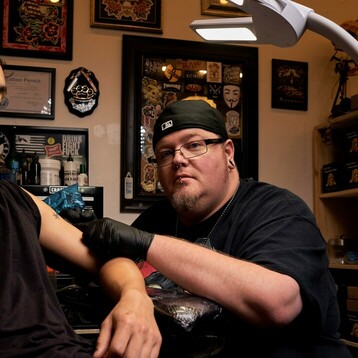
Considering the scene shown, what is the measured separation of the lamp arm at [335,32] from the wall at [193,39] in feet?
6.16

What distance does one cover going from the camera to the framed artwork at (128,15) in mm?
3240

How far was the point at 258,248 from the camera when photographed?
4.96ft

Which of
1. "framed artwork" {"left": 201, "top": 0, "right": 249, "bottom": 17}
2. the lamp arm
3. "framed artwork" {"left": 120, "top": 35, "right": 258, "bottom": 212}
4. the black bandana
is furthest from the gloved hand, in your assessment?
"framed artwork" {"left": 201, "top": 0, "right": 249, "bottom": 17}

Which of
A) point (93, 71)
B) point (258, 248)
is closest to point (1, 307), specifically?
point (258, 248)

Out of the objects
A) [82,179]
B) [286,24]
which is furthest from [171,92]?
[286,24]

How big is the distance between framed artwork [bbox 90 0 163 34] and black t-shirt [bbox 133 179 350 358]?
6.06 ft

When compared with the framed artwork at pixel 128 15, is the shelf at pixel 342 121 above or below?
below

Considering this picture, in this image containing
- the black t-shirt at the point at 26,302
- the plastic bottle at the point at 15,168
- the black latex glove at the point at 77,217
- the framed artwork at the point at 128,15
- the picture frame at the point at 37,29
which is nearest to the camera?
the black t-shirt at the point at 26,302

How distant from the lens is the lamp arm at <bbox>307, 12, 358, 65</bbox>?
150 cm

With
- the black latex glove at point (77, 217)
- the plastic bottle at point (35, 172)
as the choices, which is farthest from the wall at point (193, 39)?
the black latex glove at point (77, 217)

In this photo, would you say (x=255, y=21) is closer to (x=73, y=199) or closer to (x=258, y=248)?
(x=258, y=248)

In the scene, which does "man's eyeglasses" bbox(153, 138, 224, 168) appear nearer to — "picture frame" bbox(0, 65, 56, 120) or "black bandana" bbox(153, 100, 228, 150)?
"black bandana" bbox(153, 100, 228, 150)

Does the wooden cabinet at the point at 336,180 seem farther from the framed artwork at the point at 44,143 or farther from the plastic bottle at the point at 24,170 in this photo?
the plastic bottle at the point at 24,170

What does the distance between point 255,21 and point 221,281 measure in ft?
2.40
